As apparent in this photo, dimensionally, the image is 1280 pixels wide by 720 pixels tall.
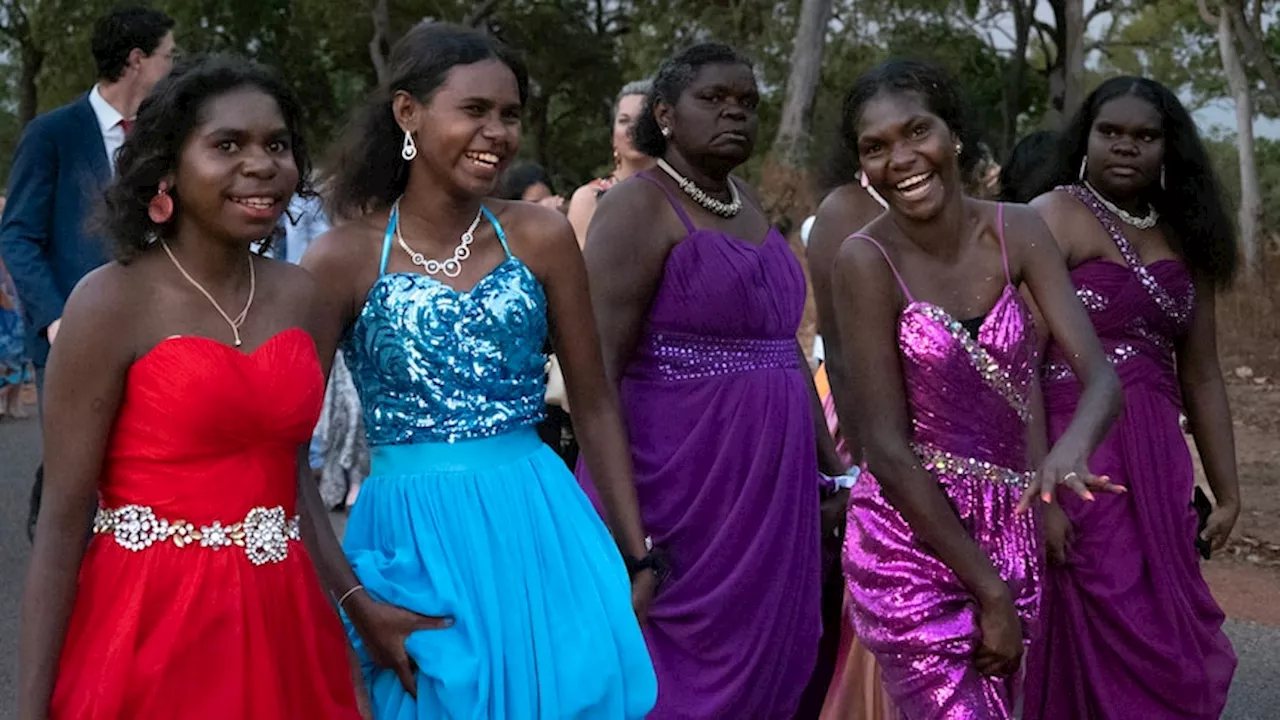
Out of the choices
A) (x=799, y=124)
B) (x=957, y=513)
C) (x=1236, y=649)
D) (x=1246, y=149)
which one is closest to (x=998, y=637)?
(x=957, y=513)

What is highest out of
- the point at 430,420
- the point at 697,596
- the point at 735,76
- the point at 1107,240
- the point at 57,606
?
the point at 735,76

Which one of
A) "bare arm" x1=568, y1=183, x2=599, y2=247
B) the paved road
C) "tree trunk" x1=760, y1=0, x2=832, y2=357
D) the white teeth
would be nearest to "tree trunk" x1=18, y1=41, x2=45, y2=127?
"tree trunk" x1=760, y1=0, x2=832, y2=357

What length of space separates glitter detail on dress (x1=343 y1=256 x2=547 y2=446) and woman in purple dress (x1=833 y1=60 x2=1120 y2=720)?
2.75ft

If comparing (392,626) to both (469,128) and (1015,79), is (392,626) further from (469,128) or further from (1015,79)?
(1015,79)

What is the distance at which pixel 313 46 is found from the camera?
38.6m

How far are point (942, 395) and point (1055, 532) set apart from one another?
852mm

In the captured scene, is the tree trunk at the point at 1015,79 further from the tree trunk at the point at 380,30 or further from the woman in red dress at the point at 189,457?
the woman in red dress at the point at 189,457

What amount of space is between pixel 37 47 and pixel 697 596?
32.4 meters

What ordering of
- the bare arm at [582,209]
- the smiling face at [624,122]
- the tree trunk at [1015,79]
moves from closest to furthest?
the smiling face at [624,122], the bare arm at [582,209], the tree trunk at [1015,79]

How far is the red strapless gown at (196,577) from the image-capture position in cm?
299

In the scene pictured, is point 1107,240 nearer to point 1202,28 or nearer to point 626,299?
point 626,299

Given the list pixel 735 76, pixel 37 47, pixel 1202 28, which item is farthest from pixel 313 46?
pixel 735 76

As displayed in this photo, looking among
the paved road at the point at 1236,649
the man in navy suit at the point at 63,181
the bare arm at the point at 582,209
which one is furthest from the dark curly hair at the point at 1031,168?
the man in navy suit at the point at 63,181

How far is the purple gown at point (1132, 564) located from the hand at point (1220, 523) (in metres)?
0.16
